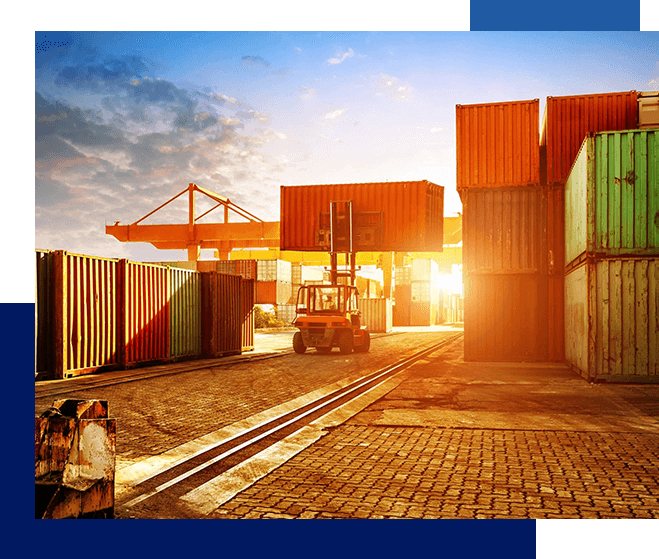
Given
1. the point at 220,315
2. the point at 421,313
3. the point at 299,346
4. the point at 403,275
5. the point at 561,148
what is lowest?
the point at 421,313

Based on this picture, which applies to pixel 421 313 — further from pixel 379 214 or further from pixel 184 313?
pixel 184 313

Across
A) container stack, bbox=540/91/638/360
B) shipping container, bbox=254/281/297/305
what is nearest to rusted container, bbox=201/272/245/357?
container stack, bbox=540/91/638/360

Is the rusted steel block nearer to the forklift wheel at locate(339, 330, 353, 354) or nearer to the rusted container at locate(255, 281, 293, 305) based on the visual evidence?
the forklift wheel at locate(339, 330, 353, 354)

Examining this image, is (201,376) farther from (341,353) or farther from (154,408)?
(341,353)

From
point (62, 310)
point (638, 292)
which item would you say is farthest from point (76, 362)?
point (638, 292)

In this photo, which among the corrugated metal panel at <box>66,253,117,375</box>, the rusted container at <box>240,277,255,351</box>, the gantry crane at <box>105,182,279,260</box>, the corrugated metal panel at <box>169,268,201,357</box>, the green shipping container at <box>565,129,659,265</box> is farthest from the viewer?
the gantry crane at <box>105,182,279,260</box>

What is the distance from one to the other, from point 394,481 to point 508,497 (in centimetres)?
90

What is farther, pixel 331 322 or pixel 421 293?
pixel 421 293

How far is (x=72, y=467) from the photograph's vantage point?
365 centimetres

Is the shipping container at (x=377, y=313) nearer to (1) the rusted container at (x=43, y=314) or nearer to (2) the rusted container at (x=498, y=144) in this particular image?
(2) the rusted container at (x=498, y=144)

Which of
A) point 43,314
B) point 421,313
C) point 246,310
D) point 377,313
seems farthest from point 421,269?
point 43,314

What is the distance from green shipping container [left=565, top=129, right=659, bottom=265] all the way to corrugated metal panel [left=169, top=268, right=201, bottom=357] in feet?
34.6

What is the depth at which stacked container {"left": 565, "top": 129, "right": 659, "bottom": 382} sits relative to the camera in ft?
37.2

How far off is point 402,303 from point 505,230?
3741 centimetres
